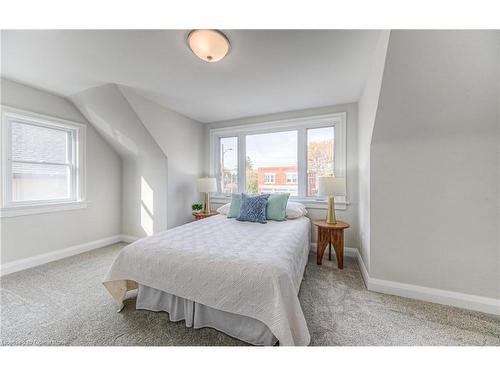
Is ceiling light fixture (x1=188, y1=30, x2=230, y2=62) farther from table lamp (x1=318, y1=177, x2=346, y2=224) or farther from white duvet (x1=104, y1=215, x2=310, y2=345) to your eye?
table lamp (x1=318, y1=177, x2=346, y2=224)

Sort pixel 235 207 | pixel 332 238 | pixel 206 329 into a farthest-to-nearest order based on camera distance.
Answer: pixel 235 207 → pixel 332 238 → pixel 206 329

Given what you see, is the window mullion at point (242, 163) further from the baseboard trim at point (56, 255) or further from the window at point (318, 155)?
the baseboard trim at point (56, 255)

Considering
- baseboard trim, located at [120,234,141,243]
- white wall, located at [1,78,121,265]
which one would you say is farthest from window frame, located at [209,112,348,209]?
white wall, located at [1,78,121,265]

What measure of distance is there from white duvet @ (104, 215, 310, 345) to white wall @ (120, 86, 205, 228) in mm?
1533

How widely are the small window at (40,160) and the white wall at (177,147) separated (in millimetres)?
1208

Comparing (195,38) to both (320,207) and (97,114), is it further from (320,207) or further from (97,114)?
(320,207)

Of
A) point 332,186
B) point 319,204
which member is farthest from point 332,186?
point 319,204

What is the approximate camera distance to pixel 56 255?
2861mm

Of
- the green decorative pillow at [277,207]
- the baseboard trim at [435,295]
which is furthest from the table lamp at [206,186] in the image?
the baseboard trim at [435,295]

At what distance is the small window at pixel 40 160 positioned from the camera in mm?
2465

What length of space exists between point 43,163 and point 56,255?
133 centimetres

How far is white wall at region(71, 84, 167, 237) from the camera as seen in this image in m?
2.77

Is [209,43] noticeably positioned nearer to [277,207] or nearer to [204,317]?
[277,207]
